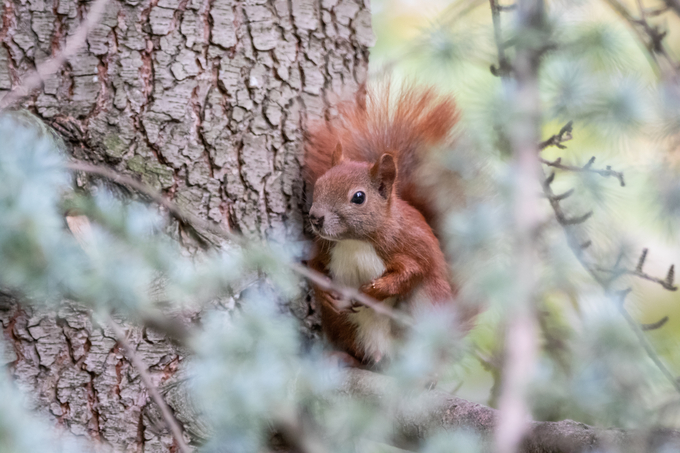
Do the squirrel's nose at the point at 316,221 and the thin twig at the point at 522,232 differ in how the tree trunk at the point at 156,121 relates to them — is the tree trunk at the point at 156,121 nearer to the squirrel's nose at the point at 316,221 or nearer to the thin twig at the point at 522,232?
the squirrel's nose at the point at 316,221

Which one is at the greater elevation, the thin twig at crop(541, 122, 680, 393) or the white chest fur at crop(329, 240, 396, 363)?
the thin twig at crop(541, 122, 680, 393)

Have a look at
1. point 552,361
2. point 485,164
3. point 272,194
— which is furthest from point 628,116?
point 272,194

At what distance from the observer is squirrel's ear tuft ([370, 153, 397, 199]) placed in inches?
55.6

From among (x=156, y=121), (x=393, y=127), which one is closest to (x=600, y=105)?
(x=393, y=127)

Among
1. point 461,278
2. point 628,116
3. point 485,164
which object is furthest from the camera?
point 461,278

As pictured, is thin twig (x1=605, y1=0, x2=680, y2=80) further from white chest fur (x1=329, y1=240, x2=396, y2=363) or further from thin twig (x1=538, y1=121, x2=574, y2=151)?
white chest fur (x1=329, y1=240, x2=396, y2=363)

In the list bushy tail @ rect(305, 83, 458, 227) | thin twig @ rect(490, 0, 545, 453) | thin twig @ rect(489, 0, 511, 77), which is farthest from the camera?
bushy tail @ rect(305, 83, 458, 227)

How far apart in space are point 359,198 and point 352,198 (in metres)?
0.02

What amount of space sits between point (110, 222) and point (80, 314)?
1.40 feet

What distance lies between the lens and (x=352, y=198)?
4.57 ft

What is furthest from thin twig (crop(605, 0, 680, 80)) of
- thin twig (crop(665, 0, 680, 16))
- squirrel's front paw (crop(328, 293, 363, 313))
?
squirrel's front paw (crop(328, 293, 363, 313))

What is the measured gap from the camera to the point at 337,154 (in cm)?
146

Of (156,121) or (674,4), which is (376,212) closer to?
(156,121)

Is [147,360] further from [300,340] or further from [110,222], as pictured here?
[110,222]
